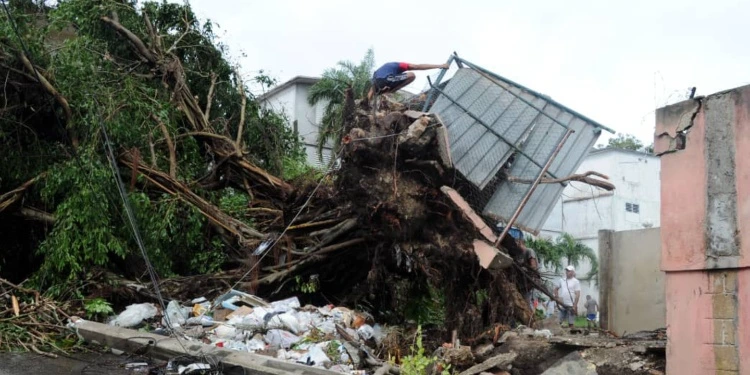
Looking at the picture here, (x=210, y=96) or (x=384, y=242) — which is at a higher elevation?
(x=210, y=96)

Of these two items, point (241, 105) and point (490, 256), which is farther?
point (241, 105)

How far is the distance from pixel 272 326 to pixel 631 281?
4.17 m

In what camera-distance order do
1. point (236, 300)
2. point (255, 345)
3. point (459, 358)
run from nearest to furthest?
point (459, 358) → point (255, 345) → point (236, 300)

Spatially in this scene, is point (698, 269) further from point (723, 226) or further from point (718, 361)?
point (718, 361)

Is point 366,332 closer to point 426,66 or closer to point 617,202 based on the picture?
point 426,66

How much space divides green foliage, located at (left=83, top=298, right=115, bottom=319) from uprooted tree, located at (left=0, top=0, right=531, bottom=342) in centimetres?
25

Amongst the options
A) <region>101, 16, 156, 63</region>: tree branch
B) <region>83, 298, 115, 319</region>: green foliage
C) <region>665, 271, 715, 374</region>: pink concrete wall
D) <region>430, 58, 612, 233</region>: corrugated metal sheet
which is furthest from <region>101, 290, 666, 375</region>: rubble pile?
<region>101, 16, 156, 63</region>: tree branch

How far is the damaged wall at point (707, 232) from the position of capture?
14.3 feet

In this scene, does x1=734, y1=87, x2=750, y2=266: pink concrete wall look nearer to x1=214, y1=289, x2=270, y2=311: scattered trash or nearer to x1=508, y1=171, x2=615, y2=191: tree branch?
x1=508, y1=171, x2=615, y2=191: tree branch

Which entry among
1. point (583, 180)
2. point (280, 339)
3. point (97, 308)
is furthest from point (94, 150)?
point (583, 180)

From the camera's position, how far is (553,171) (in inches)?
283

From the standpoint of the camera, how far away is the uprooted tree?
6.94 metres

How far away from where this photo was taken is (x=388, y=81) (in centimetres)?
738

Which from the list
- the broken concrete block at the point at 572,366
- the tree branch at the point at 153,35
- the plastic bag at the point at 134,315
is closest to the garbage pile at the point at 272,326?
the plastic bag at the point at 134,315
